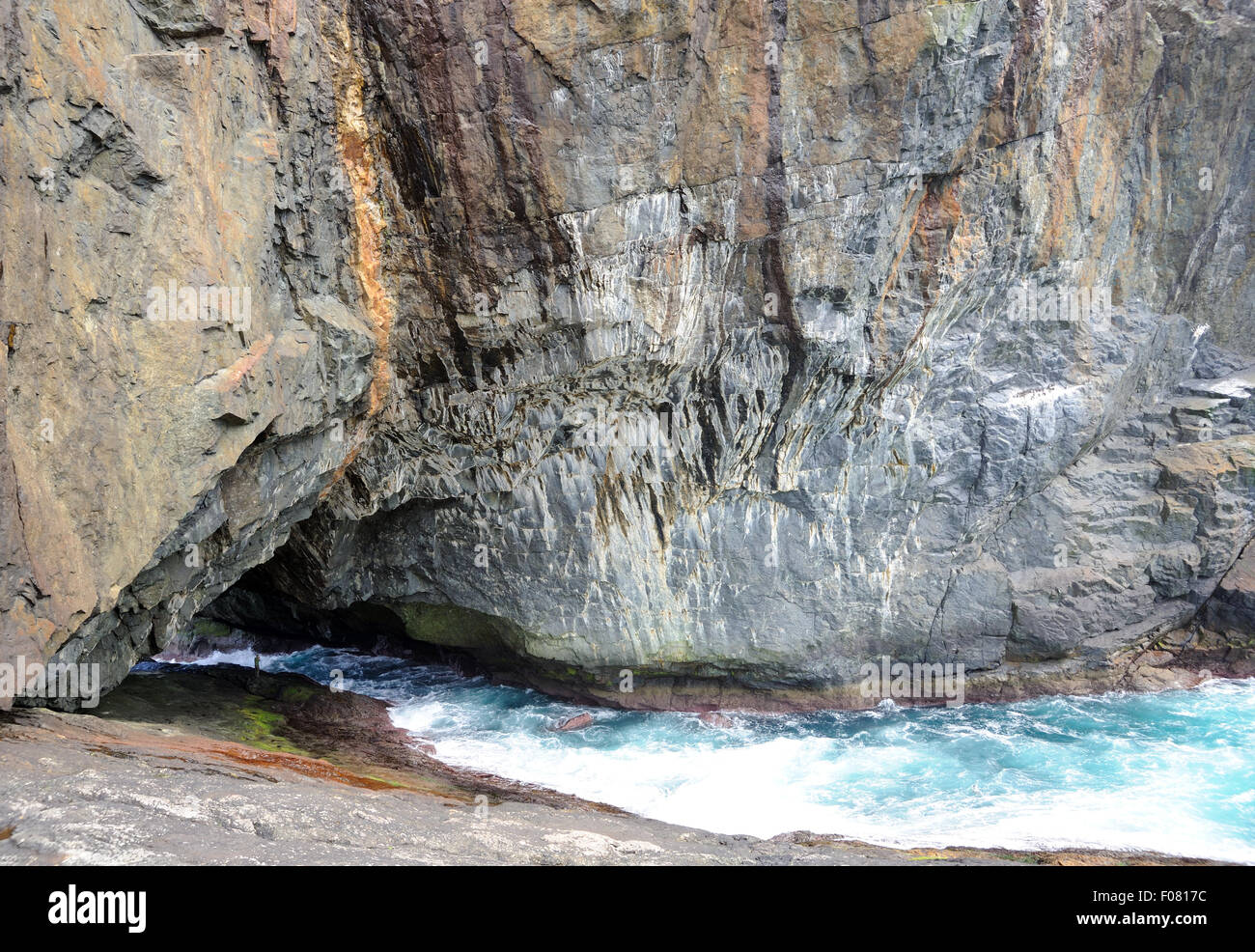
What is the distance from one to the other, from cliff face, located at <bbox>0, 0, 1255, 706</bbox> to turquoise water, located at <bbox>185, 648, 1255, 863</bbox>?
143cm

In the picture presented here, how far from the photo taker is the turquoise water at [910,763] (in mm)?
14977

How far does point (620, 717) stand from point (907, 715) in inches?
254

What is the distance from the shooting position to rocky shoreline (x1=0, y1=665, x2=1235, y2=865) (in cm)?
802

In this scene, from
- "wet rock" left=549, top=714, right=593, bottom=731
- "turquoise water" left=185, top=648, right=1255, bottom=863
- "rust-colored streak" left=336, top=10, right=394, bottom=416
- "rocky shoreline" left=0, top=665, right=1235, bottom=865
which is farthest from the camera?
"wet rock" left=549, top=714, right=593, bottom=731

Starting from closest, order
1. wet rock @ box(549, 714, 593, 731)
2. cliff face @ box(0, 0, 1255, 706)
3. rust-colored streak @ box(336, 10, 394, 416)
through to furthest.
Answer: cliff face @ box(0, 0, 1255, 706) → rust-colored streak @ box(336, 10, 394, 416) → wet rock @ box(549, 714, 593, 731)

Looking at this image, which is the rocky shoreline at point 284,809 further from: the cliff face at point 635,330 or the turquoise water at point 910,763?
the cliff face at point 635,330

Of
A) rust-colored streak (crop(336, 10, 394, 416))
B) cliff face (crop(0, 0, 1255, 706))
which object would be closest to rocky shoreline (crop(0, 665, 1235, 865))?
cliff face (crop(0, 0, 1255, 706))

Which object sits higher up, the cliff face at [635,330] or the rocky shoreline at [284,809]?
the cliff face at [635,330]

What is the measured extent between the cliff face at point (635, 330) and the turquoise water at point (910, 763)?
1.43m

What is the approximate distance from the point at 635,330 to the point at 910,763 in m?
10.1

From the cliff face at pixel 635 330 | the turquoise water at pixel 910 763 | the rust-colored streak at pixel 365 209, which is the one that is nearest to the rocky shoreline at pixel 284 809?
the turquoise water at pixel 910 763

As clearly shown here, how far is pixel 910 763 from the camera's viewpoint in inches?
694

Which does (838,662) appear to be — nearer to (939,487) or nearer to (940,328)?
(939,487)

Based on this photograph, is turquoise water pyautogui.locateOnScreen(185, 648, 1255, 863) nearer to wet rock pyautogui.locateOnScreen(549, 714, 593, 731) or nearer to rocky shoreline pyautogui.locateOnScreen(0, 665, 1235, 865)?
wet rock pyautogui.locateOnScreen(549, 714, 593, 731)
